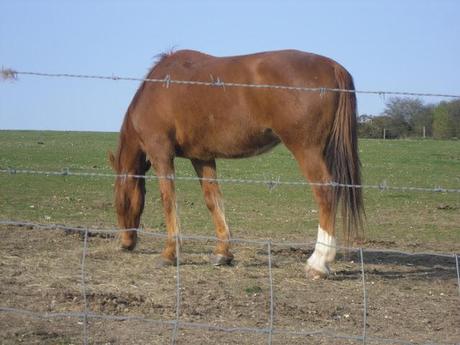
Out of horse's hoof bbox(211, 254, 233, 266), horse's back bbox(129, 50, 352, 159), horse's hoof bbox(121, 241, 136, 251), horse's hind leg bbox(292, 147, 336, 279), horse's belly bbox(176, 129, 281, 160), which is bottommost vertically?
horse's hoof bbox(211, 254, 233, 266)

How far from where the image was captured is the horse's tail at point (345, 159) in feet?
25.4

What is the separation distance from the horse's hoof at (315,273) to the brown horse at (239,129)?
0.04 ft

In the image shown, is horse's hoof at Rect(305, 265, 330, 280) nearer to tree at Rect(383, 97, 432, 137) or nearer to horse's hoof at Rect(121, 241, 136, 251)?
horse's hoof at Rect(121, 241, 136, 251)

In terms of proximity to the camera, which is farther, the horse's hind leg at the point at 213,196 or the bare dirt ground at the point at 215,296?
the horse's hind leg at the point at 213,196

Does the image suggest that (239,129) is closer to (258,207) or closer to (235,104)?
(235,104)

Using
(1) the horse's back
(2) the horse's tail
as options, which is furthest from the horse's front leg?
(2) the horse's tail

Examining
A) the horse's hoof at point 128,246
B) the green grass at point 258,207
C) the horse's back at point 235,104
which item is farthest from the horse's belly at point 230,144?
the green grass at point 258,207

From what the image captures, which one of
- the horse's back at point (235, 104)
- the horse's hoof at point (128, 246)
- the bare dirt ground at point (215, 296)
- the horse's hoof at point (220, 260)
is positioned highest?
the horse's back at point (235, 104)

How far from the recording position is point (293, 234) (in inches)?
449

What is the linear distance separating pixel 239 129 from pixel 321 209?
4.41 feet

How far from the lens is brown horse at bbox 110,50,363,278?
306 inches

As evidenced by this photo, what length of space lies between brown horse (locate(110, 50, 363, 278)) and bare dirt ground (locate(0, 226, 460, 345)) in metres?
0.46

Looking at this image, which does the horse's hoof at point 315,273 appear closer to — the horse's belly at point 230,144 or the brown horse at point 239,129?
the brown horse at point 239,129

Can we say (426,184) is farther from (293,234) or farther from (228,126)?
(228,126)
